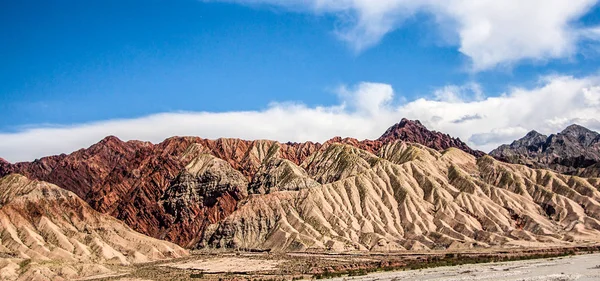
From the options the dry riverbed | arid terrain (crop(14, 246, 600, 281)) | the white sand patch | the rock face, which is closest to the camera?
the white sand patch

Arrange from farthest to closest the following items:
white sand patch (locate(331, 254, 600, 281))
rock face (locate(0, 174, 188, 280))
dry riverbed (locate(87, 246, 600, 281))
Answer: rock face (locate(0, 174, 188, 280))
dry riverbed (locate(87, 246, 600, 281))
white sand patch (locate(331, 254, 600, 281))

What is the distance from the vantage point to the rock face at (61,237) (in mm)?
134500

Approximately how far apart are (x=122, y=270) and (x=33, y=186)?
226 ft

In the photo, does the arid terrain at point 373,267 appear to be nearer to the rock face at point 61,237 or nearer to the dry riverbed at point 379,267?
the dry riverbed at point 379,267

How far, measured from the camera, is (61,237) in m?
159

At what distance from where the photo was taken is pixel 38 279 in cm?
11394

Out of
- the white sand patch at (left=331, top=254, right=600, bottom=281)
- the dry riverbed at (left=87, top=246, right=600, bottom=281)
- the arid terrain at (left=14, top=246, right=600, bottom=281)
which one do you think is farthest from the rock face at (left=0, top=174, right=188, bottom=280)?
the white sand patch at (left=331, top=254, right=600, bottom=281)

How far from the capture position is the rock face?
134 meters

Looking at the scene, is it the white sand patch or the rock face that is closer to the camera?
the white sand patch

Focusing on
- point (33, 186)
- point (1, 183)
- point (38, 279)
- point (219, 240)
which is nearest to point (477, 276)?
point (38, 279)

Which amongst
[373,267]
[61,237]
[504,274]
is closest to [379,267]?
[373,267]

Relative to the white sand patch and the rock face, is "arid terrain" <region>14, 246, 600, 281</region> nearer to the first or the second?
the white sand patch

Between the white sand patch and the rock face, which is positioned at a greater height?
the rock face

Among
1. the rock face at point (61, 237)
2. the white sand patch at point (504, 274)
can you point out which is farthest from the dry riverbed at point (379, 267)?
the rock face at point (61, 237)
